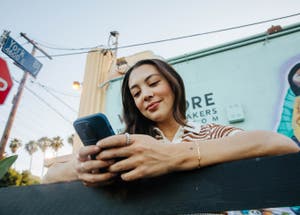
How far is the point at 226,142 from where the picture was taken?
0.48m

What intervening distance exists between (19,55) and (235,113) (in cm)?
646

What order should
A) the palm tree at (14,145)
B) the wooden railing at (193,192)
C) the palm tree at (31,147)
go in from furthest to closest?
the palm tree at (31,147) → the palm tree at (14,145) → the wooden railing at (193,192)

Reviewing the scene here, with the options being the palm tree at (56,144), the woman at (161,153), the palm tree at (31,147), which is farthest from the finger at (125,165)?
the palm tree at (31,147)

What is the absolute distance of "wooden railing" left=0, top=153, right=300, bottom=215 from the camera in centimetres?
38

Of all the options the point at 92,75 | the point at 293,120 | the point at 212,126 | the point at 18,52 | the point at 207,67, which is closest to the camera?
the point at 212,126

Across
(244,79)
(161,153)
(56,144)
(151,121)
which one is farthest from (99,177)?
(56,144)

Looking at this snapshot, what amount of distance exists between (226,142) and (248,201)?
13 centimetres

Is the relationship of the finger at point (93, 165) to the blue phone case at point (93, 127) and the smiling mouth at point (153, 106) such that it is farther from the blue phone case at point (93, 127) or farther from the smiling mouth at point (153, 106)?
the smiling mouth at point (153, 106)

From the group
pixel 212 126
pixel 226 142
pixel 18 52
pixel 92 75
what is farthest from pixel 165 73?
pixel 18 52

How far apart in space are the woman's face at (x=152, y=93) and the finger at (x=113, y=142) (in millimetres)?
683

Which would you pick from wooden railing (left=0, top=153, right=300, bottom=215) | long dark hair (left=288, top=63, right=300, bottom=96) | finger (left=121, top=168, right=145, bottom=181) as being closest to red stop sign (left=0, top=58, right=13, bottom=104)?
wooden railing (left=0, top=153, right=300, bottom=215)

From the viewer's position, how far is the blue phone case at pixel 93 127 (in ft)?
1.59

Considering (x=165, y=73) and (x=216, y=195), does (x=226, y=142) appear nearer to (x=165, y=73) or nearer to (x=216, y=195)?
(x=216, y=195)

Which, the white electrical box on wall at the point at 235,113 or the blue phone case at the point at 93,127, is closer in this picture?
the blue phone case at the point at 93,127
